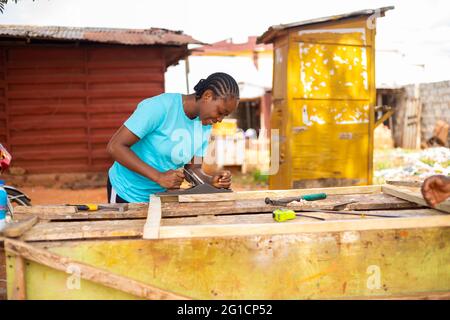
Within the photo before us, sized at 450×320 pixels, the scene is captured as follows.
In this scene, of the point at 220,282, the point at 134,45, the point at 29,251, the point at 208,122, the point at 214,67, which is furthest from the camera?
the point at 214,67

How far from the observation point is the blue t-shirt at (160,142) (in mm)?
2820

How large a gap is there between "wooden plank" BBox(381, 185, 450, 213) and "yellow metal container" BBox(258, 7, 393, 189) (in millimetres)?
3967

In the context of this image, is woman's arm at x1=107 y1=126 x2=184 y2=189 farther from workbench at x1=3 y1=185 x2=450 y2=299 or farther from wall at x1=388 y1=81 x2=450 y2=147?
wall at x1=388 y1=81 x2=450 y2=147

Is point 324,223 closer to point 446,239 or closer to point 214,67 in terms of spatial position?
point 446,239

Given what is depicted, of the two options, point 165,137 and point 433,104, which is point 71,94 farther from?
point 433,104

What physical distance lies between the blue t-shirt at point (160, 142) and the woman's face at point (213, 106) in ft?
0.45

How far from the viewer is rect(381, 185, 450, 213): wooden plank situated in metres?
2.22

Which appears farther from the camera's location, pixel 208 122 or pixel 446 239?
pixel 208 122

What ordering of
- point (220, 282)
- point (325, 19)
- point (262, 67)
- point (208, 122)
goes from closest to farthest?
point (220, 282)
point (208, 122)
point (325, 19)
point (262, 67)

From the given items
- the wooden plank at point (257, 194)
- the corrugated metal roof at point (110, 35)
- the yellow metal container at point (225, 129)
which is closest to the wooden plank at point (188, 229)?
the wooden plank at point (257, 194)

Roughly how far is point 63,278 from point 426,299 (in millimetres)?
1491

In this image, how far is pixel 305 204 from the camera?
248 centimetres

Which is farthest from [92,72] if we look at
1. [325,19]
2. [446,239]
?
[446,239]

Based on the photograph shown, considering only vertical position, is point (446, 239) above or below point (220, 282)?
above
